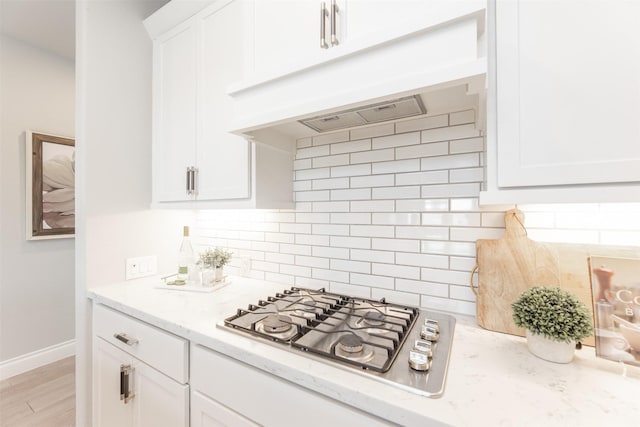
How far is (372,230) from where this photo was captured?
4.34ft

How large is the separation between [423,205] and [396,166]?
22 centimetres

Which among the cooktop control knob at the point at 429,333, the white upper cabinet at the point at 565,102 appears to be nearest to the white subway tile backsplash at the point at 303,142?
the white upper cabinet at the point at 565,102

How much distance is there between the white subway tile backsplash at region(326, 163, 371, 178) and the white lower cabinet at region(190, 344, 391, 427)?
930mm

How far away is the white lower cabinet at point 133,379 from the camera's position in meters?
1.04

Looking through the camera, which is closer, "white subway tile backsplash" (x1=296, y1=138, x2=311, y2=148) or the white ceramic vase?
the white ceramic vase

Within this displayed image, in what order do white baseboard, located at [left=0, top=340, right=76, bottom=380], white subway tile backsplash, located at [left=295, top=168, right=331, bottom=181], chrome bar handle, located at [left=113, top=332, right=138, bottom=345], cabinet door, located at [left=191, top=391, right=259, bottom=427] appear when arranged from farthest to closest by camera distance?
white baseboard, located at [left=0, top=340, right=76, bottom=380] < white subway tile backsplash, located at [left=295, top=168, right=331, bottom=181] < chrome bar handle, located at [left=113, top=332, right=138, bottom=345] < cabinet door, located at [left=191, top=391, right=259, bottom=427]

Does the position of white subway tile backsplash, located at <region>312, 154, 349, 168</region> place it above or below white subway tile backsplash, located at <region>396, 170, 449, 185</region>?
above

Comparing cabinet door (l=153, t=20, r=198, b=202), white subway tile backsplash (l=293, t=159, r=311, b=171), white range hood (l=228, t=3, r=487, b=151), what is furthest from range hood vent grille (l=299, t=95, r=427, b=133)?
cabinet door (l=153, t=20, r=198, b=202)

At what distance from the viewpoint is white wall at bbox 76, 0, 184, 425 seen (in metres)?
1.49

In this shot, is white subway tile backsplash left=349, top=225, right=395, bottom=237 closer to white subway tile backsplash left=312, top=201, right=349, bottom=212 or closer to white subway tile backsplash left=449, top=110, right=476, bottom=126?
white subway tile backsplash left=312, top=201, right=349, bottom=212

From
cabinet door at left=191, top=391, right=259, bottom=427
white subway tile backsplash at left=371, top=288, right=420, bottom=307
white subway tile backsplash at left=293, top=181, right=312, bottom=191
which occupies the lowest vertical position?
cabinet door at left=191, top=391, right=259, bottom=427

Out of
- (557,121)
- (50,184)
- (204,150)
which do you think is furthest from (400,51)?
(50,184)

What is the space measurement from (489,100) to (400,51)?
0.29 metres

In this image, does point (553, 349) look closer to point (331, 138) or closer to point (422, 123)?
point (422, 123)
